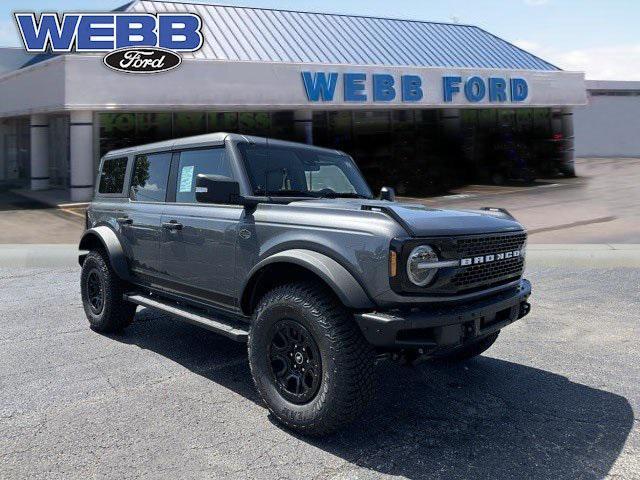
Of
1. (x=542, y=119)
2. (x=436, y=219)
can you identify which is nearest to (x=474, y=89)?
(x=542, y=119)

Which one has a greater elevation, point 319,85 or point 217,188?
point 319,85

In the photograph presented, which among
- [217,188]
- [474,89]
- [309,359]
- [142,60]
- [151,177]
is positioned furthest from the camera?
[474,89]

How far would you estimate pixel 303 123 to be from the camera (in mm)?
23703

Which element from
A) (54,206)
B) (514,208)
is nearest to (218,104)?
(54,206)

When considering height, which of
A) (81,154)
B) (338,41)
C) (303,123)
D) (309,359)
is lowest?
(309,359)

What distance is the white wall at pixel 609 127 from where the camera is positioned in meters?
39.3

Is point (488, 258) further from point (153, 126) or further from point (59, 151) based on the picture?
point (59, 151)

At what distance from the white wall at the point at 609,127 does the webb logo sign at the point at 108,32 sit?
27940mm

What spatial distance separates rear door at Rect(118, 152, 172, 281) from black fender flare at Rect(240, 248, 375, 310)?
72.5 inches

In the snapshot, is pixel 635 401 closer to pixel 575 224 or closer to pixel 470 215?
pixel 470 215

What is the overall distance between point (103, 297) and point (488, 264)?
3.85 metres

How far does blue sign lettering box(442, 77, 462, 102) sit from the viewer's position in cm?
2478

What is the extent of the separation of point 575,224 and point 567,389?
440 inches

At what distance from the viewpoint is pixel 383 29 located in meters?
28.1
